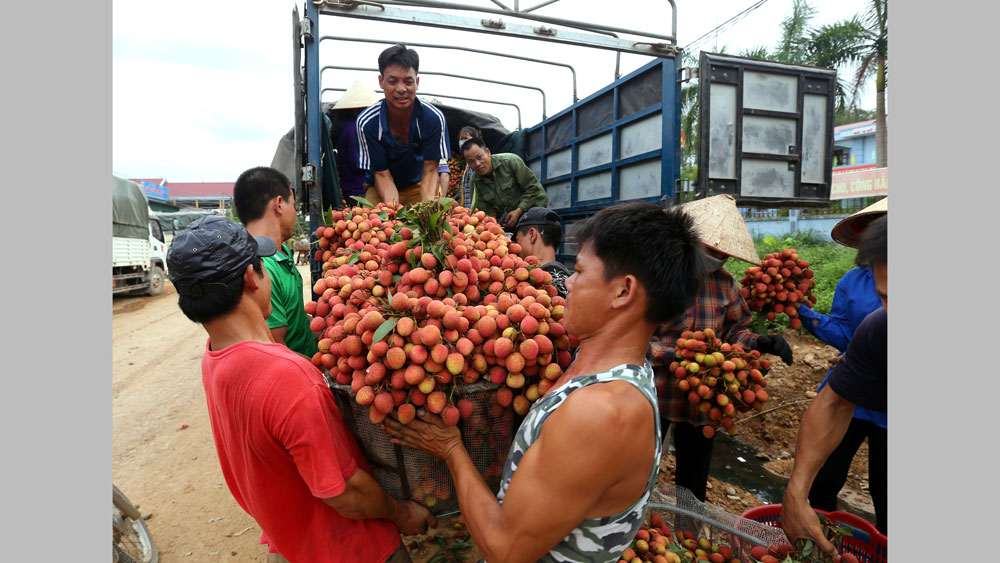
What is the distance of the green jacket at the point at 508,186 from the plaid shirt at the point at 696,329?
2498 millimetres

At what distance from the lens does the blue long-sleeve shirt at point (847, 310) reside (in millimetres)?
2951

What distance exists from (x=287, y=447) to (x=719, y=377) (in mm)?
1963

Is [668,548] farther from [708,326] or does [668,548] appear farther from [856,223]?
[856,223]

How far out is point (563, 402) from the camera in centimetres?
121

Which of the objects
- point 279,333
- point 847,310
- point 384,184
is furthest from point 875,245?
point 384,184

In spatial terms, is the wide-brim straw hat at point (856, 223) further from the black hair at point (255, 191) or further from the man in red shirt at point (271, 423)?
the black hair at point (255, 191)

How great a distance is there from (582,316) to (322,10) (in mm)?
3300

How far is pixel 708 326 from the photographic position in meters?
2.93

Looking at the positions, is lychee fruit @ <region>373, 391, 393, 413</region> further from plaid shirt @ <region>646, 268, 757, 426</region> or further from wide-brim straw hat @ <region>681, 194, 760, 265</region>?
wide-brim straw hat @ <region>681, 194, 760, 265</region>

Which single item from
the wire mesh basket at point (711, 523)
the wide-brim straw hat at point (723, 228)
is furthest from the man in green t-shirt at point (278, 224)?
the wide-brim straw hat at point (723, 228)

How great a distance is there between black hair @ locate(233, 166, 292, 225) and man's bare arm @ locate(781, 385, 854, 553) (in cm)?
288

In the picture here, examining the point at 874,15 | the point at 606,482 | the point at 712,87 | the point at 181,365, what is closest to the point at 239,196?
the point at 606,482

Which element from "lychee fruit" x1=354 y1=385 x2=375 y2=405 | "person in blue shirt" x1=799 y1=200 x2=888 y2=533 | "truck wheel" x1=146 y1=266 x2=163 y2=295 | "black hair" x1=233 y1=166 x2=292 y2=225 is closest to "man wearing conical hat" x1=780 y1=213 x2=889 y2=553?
"person in blue shirt" x1=799 y1=200 x2=888 y2=533

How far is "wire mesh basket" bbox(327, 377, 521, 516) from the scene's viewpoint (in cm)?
145
